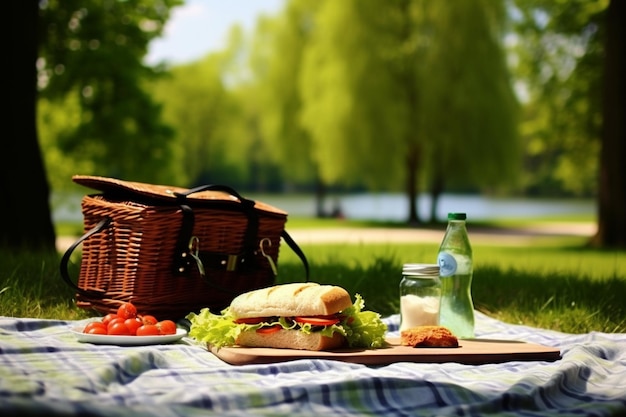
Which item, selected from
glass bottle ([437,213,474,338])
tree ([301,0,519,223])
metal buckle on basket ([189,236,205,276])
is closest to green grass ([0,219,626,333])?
metal buckle on basket ([189,236,205,276])

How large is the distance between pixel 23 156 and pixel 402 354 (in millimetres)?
5349

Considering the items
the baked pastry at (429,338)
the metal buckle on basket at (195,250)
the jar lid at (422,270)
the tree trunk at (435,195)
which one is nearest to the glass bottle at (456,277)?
the jar lid at (422,270)

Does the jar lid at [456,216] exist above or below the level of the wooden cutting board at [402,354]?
above

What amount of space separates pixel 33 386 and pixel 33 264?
11.3 ft

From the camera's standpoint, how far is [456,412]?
288cm

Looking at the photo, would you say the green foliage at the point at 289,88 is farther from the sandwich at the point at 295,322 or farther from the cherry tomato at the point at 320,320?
the cherry tomato at the point at 320,320

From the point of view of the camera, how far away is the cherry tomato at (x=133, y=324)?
3.99 meters

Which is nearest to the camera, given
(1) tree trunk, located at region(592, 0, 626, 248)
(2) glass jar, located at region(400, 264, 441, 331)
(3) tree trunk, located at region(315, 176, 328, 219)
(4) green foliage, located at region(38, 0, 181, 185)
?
(2) glass jar, located at region(400, 264, 441, 331)

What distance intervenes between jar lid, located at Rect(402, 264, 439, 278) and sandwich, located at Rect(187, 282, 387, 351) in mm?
332

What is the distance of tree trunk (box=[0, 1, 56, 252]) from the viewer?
301 inches

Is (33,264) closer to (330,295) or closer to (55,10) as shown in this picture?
(330,295)

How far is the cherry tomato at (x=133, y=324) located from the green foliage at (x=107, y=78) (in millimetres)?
10369

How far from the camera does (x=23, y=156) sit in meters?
7.78

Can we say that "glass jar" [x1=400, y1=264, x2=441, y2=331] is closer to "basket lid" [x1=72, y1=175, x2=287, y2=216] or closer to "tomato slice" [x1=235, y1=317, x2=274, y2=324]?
"tomato slice" [x1=235, y1=317, x2=274, y2=324]
